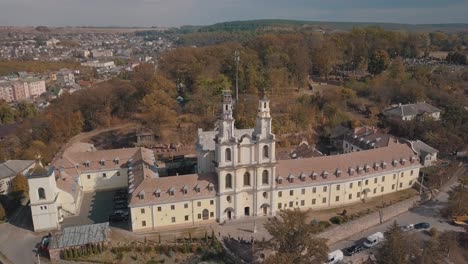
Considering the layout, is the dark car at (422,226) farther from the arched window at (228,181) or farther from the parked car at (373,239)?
the arched window at (228,181)

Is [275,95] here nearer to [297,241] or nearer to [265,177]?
[265,177]

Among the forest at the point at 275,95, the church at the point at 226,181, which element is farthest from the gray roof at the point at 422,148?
the church at the point at 226,181

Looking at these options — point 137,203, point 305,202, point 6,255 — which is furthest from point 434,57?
point 6,255

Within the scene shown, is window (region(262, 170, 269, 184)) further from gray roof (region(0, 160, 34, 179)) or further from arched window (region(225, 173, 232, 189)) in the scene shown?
gray roof (region(0, 160, 34, 179))

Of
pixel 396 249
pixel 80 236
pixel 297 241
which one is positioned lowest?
pixel 80 236

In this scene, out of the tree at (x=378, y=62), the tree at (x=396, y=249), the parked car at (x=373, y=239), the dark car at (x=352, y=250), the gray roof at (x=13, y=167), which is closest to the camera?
the tree at (x=396, y=249)

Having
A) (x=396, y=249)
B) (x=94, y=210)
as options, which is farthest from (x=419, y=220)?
(x=94, y=210)

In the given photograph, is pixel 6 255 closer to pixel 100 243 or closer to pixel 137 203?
pixel 100 243
